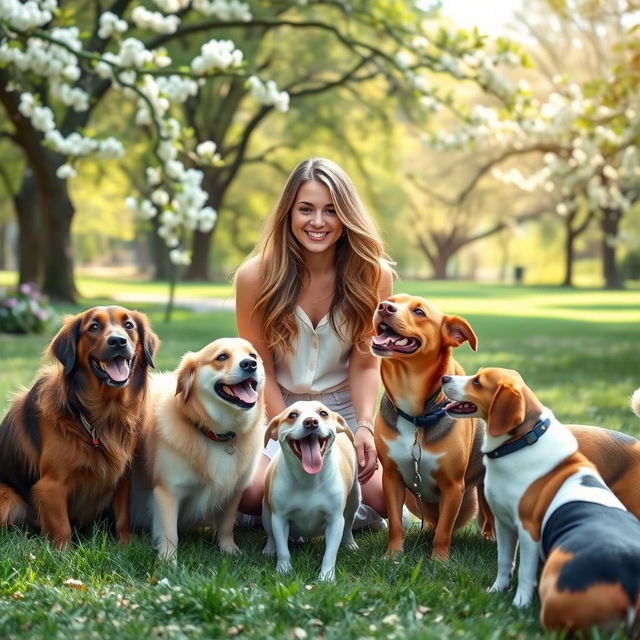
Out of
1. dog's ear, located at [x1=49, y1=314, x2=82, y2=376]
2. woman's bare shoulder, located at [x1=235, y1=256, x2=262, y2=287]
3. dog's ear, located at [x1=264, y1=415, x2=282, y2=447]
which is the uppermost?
woman's bare shoulder, located at [x1=235, y1=256, x2=262, y2=287]

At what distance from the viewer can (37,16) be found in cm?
717

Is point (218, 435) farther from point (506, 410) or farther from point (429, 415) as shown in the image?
point (506, 410)

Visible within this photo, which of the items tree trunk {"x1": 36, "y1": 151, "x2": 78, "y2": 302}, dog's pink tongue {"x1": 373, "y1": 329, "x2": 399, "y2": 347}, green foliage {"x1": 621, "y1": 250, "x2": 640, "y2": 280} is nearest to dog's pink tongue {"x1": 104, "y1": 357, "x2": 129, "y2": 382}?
dog's pink tongue {"x1": 373, "y1": 329, "x2": 399, "y2": 347}

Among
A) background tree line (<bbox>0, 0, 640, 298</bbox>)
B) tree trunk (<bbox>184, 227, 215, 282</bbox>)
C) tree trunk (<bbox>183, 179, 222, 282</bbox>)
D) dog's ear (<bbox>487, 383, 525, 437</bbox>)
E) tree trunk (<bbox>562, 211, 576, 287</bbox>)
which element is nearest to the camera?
dog's ear (<bbox>487, 383, 525, 437</bbox>)

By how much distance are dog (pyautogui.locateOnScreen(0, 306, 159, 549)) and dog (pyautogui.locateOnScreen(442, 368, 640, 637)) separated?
167 centimetres

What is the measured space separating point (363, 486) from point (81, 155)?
17.8 feet

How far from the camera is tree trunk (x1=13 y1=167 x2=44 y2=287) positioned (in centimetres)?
2370

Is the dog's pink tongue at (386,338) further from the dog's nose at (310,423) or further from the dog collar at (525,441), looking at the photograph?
the dog collar at (525,441)

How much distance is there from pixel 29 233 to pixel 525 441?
73.1ft

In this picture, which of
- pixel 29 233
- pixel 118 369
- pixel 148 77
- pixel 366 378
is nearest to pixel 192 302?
pixel 29 233

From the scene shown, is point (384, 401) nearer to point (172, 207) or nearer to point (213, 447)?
point (213, 447)

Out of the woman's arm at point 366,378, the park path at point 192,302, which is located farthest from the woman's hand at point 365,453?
the park path at point 192,302

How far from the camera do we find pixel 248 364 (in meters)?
4.20

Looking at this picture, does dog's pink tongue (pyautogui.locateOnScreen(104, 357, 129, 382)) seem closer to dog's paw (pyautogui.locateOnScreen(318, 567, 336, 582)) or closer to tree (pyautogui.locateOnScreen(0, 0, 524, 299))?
dog's paw (pyautogui.locateOnScreen(318, 567, 336, 582))
